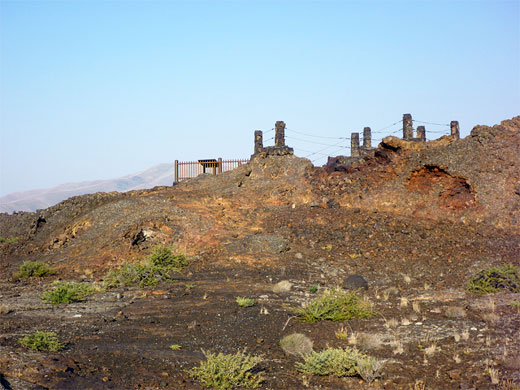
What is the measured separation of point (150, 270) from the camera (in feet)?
52.9

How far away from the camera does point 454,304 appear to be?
1170 centimetres

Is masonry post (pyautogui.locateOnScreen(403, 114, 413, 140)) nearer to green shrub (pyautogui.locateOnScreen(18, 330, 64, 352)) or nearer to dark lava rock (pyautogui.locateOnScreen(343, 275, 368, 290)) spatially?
dark lava rock (pyautogui.locateOnScreen(343, 275, 368, 290))

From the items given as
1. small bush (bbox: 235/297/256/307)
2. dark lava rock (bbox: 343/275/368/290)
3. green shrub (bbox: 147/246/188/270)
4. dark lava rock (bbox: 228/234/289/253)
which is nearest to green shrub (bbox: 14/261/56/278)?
green shrub (bbox: 147/246/188/270)

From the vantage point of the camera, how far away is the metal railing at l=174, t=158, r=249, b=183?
3250 cm

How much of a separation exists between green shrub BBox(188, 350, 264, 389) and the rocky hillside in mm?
214

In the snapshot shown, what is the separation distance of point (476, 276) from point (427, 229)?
447 centimetres

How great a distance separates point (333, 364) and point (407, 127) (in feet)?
91.3

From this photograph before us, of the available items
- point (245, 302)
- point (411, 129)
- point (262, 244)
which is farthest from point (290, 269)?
point (411, 129)

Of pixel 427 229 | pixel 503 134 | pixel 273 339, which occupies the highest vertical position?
pixel 503 134

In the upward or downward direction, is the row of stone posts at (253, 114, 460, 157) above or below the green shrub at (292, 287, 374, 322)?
above

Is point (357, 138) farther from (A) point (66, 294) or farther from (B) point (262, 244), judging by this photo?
(A) point (66, 294)

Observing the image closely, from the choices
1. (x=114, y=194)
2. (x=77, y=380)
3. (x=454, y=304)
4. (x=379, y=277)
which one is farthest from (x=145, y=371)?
(x=114, y=194)

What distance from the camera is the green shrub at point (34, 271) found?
18.2 m

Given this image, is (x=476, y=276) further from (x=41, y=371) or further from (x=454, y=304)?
(x=41, y=371)
